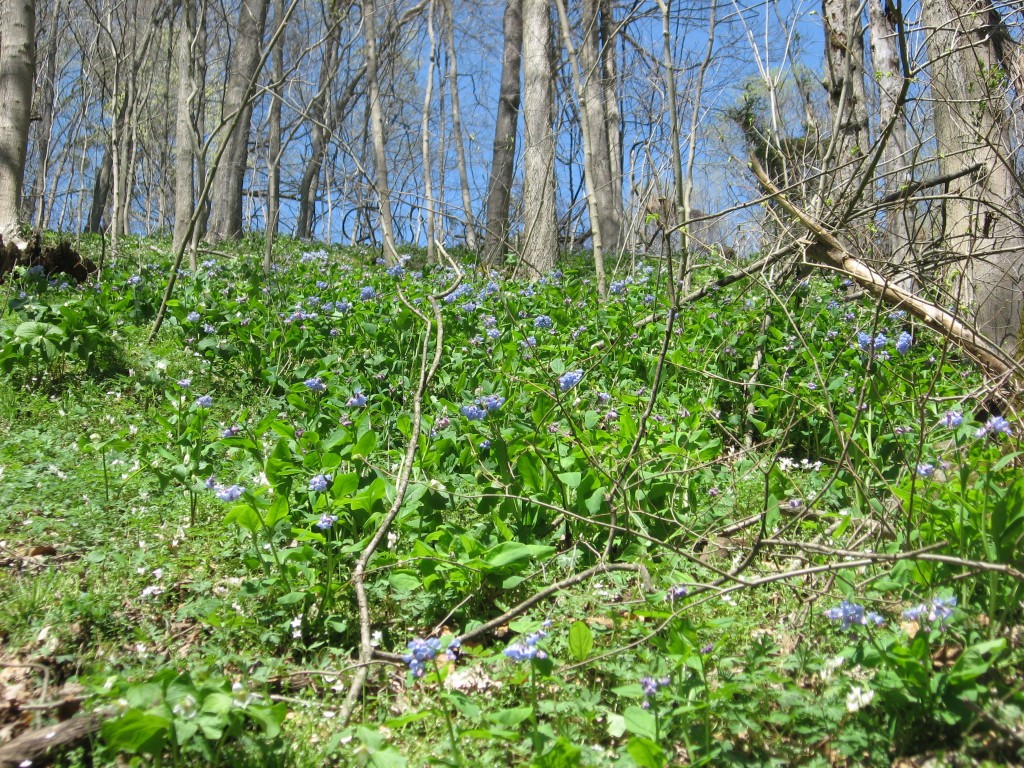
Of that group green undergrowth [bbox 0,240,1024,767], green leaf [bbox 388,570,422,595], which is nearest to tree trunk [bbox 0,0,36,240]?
green undergrowth [bbox 0,240,1024,767]

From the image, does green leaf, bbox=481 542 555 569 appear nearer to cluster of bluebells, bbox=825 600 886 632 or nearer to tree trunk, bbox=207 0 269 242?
cluster of bluebells, bbox=825 600 886 632

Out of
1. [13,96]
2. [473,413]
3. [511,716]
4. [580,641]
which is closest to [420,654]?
[511,716]

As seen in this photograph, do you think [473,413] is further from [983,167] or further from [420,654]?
[983,167]

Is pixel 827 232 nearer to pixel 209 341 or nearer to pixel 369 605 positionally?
pixel 369 605

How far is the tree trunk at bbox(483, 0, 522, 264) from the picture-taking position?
11.0 meters

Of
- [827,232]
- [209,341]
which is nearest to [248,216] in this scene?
[209,341]

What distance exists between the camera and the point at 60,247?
5.69 meters

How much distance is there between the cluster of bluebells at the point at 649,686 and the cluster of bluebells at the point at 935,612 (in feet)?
1.69

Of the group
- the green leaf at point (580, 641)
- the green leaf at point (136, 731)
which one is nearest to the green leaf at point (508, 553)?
the green leaf at point (580, 641)

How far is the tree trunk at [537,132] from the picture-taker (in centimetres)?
754

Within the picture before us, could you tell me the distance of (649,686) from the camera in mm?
1639

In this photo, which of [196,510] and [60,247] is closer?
[196,510]

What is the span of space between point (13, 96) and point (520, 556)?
5912 mm

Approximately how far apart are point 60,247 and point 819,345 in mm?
5094
